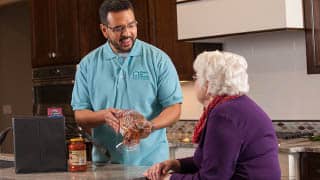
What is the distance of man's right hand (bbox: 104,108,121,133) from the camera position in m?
2.47

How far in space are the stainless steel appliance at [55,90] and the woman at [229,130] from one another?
10.2 feet

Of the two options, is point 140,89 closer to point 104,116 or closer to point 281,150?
point 104,116

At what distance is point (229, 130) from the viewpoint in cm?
197

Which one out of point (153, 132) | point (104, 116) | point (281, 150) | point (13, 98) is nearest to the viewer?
point (104, 116)

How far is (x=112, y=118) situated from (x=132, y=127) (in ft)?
0.37

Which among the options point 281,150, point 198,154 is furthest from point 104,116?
point 281,150

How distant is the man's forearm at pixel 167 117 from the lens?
8.56 ft

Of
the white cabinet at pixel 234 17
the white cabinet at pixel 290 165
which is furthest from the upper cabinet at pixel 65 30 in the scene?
the white cabinet at pixel 290 165

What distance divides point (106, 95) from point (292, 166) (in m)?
1.40

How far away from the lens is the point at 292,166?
3.61 meters

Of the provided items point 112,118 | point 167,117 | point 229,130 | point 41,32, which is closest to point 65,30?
point 41,32

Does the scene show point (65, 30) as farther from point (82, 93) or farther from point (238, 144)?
point (238, 144)

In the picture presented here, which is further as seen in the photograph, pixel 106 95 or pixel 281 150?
pixel 281 150

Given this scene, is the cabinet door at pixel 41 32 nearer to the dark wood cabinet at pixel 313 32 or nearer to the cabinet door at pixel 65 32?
the cabinet door at pixel 65 32
